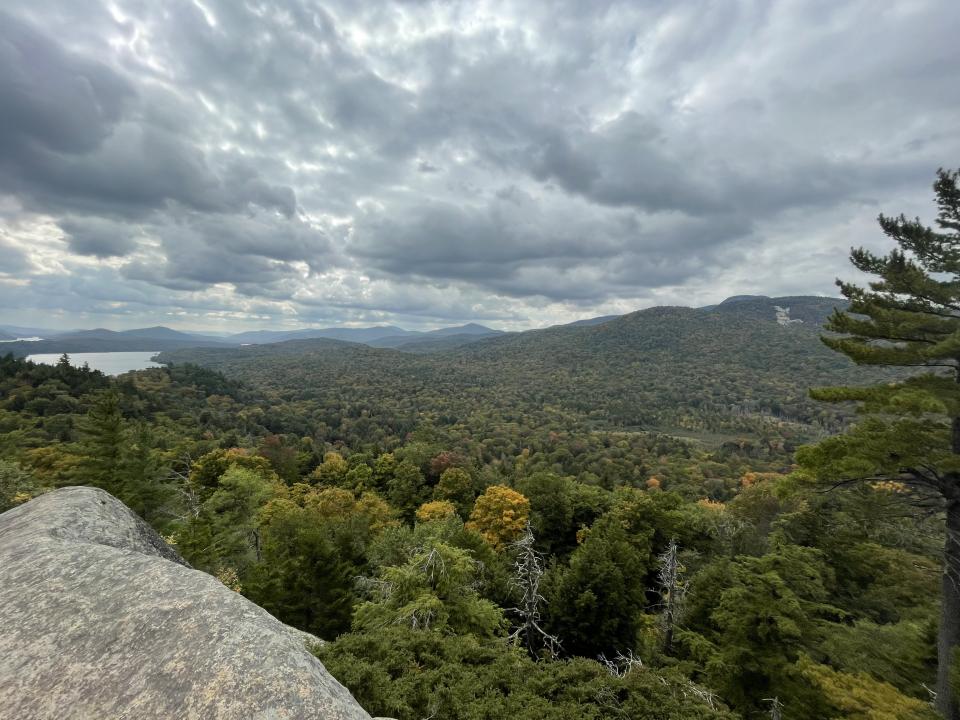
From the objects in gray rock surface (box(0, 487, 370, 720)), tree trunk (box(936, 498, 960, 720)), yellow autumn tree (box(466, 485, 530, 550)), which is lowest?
yellow autumn tree (box(466, 485, 530, 550))

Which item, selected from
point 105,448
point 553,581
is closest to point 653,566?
point 553,581

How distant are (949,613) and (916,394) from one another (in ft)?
17.8

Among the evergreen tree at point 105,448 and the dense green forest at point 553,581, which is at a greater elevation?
the evergreen tree at point 105,448

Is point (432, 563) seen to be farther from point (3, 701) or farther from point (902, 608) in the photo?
point (902, 608)

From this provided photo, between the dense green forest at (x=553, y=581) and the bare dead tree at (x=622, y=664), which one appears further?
the bare dead tree at (x=622, y=664)

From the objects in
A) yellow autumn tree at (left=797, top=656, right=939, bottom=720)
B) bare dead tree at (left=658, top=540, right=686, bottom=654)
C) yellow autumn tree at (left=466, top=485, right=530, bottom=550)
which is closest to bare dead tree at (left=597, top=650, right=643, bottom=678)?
bare dead tree at (left=658, top=540, right=686, bottom=654)

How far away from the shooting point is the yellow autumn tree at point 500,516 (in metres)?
31.9

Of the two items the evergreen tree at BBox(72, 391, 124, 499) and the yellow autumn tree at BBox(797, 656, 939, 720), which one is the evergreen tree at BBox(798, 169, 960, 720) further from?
the evergreen tree at BBox(72, 391, 124, 499)

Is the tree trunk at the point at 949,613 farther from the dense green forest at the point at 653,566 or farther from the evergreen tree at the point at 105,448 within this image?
the evergreen tree at the point at 105,448

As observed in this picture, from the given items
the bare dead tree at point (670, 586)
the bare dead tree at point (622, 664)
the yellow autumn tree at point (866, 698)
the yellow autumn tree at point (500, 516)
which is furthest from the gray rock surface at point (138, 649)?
the yellow autumn tree at point (500, 516)

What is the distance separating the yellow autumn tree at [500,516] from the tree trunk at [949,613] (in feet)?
77.1

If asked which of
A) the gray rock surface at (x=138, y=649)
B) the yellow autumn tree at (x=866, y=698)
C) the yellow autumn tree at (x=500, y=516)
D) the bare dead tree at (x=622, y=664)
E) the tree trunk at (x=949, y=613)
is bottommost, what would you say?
the yellow autumn tree at (x=500, y=516)

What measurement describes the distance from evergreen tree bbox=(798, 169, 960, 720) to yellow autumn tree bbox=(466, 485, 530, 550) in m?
23.9

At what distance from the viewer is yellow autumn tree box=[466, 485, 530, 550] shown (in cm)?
3191
